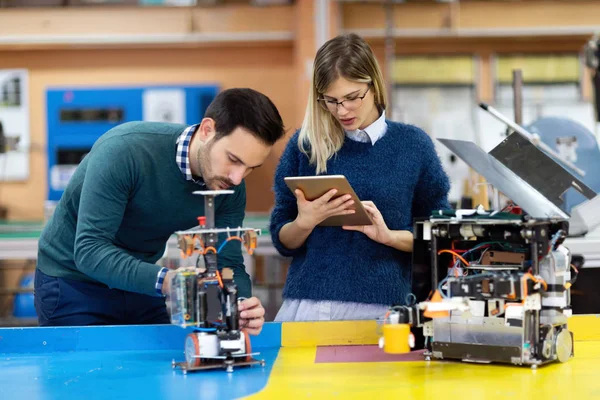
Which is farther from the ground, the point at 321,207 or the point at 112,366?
the point at 321,207

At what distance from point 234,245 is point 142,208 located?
235 millimetres

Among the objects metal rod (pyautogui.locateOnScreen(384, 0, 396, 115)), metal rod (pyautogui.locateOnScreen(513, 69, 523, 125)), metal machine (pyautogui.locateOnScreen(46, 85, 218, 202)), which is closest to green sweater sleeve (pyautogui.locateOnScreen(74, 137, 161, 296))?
metal rod (pyautogui.locateOnScreen(513, 69, 523, 125))

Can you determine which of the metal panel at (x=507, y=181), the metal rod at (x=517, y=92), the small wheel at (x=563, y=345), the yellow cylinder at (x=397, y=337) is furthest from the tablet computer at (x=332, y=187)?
the metal rod at (x=517, y=92)

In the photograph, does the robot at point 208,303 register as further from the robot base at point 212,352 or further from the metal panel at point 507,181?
the metal panel at point 507,181

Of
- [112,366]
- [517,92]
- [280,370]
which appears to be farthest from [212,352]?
[517,92]

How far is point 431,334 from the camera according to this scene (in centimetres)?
171

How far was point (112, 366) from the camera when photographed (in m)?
1.72

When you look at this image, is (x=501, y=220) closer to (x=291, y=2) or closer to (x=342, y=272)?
(x=342, y=272)

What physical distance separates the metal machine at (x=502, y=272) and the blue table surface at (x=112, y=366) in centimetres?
34

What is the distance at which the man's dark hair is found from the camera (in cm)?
182

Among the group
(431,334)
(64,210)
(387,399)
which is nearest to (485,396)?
(387,399)

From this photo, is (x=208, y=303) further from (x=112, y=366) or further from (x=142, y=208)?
(x=142, y=208)

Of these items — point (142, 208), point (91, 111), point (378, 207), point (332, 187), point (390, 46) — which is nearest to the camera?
point (332, 187)

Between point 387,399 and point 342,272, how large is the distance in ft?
2.27
